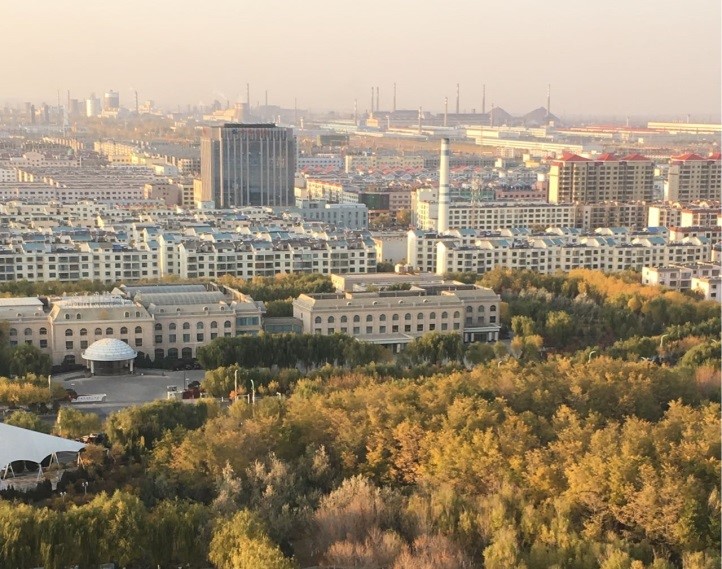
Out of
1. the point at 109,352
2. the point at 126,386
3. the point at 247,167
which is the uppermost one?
the point at 247,167

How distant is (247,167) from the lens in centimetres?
2039

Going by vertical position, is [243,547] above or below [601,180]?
below

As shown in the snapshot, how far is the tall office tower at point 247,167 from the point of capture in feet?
66.5

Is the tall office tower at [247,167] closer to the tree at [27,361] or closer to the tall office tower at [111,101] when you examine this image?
the tree at [27,361]

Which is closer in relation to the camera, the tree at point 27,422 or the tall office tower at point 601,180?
A: the tree at point 27,422

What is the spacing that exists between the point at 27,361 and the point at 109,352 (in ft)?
2.03

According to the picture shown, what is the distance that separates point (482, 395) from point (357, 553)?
2205 mm

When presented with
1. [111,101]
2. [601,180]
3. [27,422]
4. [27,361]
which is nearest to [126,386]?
[27,361]

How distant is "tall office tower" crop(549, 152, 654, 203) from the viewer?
797 inches

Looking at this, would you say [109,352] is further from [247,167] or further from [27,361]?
[247,167]

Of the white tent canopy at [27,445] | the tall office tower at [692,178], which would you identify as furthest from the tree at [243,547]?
the tall office tower at [692,178]

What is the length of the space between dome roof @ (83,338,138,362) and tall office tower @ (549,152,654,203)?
11.8 m

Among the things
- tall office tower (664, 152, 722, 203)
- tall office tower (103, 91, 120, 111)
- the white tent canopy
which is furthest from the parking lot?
tall office tower (103, 91, 120, 111)

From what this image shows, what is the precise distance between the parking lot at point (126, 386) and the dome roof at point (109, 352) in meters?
0.14
